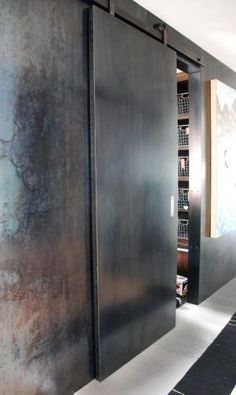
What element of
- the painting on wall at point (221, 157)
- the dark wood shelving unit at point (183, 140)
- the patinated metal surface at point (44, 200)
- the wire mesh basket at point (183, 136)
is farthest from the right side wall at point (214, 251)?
the patinated metal surface at point (44, 200)

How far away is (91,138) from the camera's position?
6.40 ft

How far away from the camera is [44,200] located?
5.68 feet

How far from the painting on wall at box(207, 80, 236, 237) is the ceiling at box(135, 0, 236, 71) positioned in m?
0.41

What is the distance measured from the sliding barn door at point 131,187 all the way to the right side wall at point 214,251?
680 mm

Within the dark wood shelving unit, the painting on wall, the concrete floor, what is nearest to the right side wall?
the painting on wall

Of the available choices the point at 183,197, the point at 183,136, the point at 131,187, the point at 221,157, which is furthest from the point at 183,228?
the point at 131,187

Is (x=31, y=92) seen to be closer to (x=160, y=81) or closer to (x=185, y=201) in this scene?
(x=160, y=81)

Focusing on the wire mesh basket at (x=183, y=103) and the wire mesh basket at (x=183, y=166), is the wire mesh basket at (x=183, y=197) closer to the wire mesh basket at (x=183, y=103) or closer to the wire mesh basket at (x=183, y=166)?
the wire mesh basket at (x=183, y=166)

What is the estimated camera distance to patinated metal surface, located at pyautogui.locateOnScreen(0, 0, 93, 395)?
5.12 ft

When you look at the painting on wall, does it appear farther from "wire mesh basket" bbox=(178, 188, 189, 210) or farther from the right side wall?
"wire mesh basket" bbox=(178, 188, 189, 210)

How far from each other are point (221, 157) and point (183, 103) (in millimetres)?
882

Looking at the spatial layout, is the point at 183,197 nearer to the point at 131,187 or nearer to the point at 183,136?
the point at 183,136

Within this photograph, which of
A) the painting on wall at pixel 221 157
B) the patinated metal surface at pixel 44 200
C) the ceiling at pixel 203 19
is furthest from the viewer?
the painting on wall at pixel 221 157

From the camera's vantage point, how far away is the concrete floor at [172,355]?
2018mm
